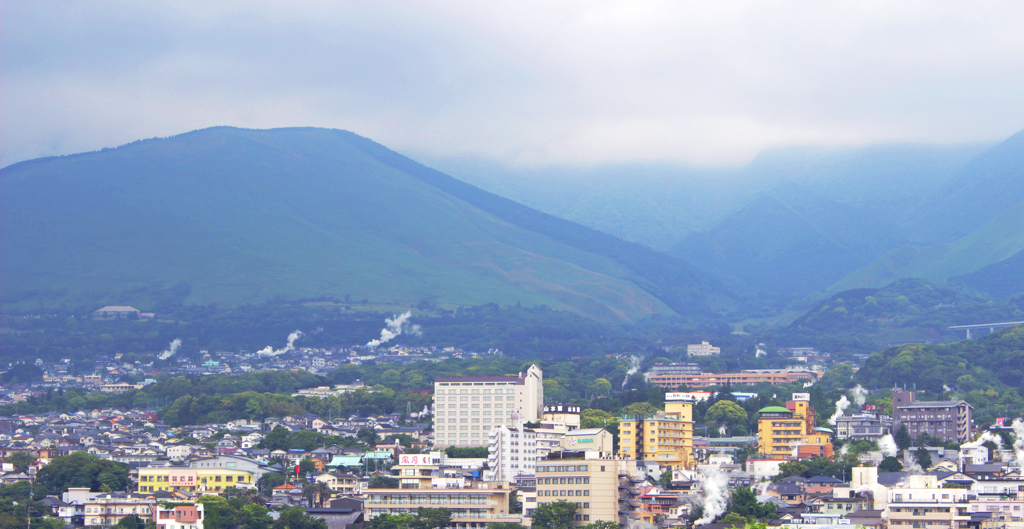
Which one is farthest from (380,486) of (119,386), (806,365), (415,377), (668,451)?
(806,365)

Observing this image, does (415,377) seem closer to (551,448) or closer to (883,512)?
(551,448)

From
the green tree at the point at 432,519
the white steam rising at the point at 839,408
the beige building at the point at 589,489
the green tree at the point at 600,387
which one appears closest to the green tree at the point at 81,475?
the green tree at the point at 432,519

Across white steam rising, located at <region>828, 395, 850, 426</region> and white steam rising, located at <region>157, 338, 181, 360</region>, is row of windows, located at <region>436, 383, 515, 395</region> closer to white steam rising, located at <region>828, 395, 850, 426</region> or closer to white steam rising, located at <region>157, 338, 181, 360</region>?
white steam rising, located at <region>828, 395, 850, 426</region>

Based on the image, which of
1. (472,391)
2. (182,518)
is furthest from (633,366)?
(182,518)

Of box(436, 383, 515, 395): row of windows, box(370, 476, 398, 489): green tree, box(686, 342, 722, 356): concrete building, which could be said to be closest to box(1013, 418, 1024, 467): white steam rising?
box(370, 476, 398, 489): green tree

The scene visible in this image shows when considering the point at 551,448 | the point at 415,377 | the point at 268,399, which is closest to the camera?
the point at 551,448

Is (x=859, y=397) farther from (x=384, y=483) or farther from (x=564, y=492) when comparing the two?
(x=564, y=492)

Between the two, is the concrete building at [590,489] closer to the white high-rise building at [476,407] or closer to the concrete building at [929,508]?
the concrete building at [929,508]

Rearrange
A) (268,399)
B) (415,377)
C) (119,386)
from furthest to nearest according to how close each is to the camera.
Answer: (119,386), (415,377), (268,399)
